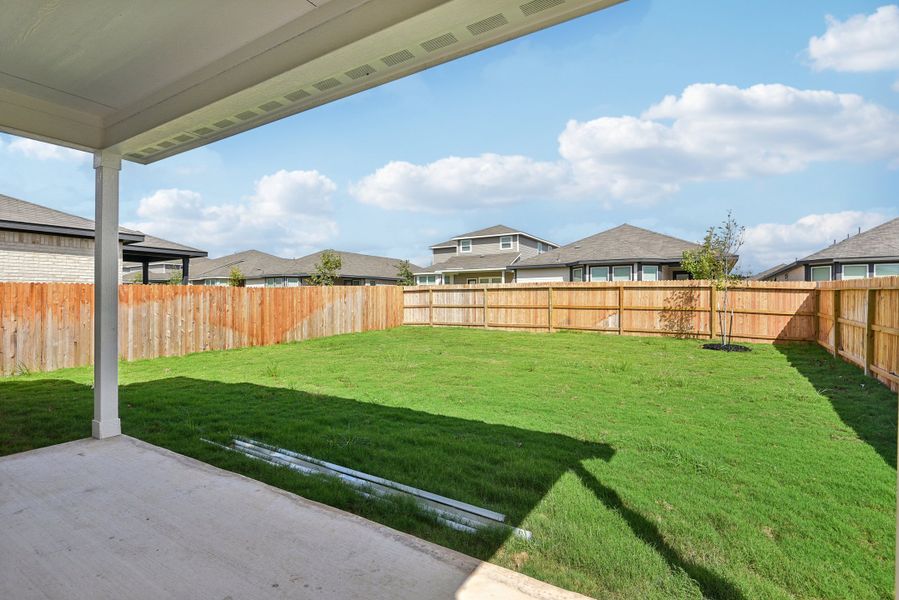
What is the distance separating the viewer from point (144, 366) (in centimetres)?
895

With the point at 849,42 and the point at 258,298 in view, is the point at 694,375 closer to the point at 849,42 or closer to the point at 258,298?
the point at 849,42

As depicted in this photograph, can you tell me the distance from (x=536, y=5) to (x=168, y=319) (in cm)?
1084

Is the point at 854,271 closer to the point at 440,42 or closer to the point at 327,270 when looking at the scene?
the point at 440,42

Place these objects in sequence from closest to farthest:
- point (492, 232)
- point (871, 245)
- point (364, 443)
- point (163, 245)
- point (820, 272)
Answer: point (364, 443)
point (163, 245)
point (871, 245)
point (820, 272)
point (492, 232)

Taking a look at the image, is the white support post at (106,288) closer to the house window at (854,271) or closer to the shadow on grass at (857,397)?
the shadow on grass at (857,397)

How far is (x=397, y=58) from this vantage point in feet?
7.77

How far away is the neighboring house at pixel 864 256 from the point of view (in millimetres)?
15711

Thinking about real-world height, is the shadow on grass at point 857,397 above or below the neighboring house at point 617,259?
below

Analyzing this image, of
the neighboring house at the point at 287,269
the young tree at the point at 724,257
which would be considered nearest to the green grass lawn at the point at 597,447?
the young tree at the point at 724,257

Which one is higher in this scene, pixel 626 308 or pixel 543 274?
pixel 543 274

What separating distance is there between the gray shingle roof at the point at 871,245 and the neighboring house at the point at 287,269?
25.0 metres

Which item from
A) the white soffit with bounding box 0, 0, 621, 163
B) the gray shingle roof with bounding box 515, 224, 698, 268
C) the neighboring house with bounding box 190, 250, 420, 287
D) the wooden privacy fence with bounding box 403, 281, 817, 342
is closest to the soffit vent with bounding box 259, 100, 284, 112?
the white soffit with bounding box 0, 0, 621, 163

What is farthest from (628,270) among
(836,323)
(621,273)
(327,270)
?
(327,270)

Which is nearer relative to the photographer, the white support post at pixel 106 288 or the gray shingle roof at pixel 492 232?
the white support post at pixel 106 288
